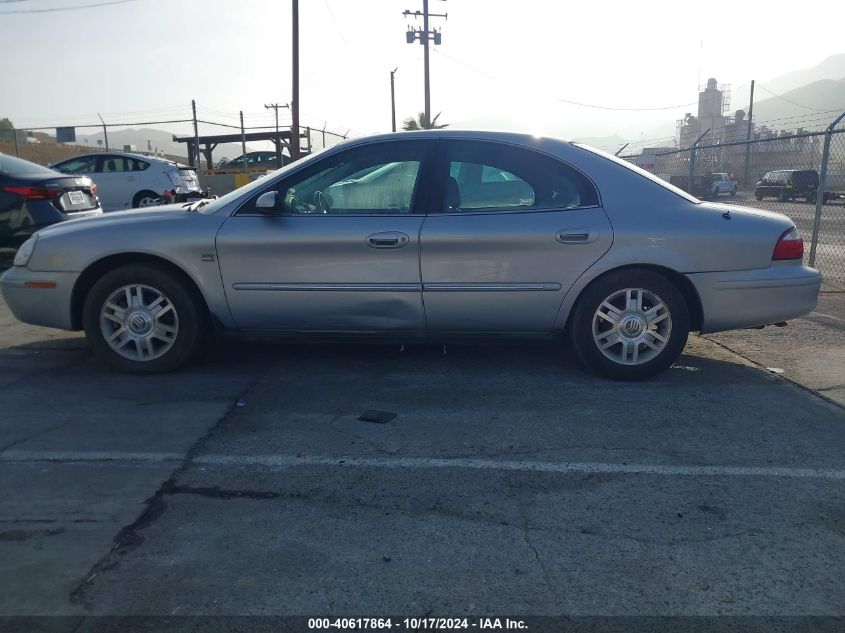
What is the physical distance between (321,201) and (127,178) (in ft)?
42.7

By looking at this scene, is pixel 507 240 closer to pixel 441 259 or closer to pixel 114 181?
pixel 441 259

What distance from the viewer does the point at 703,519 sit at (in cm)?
315

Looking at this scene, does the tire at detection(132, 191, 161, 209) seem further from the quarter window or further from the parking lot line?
the parking lot line

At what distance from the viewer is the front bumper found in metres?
5.12

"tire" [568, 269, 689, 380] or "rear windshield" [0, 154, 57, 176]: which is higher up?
"rear windshield" [0, 154, 57, 176]

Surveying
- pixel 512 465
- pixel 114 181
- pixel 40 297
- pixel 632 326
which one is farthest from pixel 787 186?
pixel 40 297

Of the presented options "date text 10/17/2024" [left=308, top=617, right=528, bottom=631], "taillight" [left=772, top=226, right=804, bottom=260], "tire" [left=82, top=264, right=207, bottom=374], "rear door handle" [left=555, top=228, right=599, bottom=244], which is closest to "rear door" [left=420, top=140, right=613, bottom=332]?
"rear door handle" [left=555, top=228, right=599, bottom=244]

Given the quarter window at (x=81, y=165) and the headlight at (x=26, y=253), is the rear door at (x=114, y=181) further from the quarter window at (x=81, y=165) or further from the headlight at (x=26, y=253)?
the headlight at (x=26, y=253)

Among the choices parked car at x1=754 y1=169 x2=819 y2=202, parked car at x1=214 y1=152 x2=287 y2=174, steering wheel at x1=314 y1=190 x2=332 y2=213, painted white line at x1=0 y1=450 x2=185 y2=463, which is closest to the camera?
painted white line at x1=0 y1=450 x2=185 y2=463

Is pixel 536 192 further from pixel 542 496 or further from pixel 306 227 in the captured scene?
pixel 542 496

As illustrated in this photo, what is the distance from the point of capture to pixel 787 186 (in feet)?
73.5

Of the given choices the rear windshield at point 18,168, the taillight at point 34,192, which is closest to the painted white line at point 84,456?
the taillight at point 34,192

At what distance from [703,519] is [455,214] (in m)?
2.54

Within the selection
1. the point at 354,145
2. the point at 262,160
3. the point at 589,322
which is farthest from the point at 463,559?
the point at 262,160
